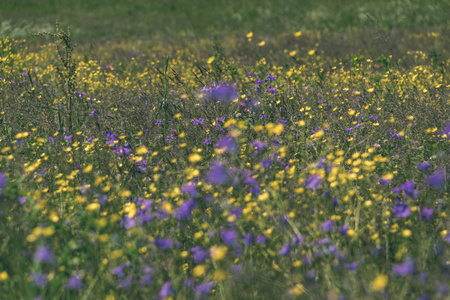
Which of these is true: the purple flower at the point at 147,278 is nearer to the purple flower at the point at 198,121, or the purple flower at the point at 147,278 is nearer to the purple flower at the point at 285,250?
the purple flower at the point at 285,250

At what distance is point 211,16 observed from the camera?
18906mm

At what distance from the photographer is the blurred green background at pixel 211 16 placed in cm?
1266

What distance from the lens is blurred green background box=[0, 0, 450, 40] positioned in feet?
41.5

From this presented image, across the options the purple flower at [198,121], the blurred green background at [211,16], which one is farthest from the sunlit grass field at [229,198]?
the blurred green background at [211,16]

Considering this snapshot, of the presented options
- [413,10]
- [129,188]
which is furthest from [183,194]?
[413,10]

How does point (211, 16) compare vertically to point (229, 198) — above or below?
below

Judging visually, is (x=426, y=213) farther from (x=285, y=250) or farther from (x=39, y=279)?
(x=39, y=279)

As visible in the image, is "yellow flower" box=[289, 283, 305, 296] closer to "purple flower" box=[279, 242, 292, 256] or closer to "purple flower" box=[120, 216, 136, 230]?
"purple flower" box=[279, 242, 292, 256]

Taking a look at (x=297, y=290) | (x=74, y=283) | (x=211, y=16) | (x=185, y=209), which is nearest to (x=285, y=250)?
(x=297, y=290)

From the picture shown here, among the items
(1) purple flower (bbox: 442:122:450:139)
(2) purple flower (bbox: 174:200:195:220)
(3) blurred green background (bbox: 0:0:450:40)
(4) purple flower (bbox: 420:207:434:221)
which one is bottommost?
(3) blurred green background (bbox: 0:0:450:40)

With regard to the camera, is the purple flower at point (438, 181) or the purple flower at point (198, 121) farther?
the purple flower at point (198, 121)

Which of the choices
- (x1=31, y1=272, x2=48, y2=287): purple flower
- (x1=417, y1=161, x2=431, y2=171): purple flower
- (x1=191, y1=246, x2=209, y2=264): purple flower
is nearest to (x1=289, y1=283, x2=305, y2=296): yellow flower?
(x1=191, y1=246, x2=209, y2=264): purple flower

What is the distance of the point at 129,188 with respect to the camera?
2865 mm

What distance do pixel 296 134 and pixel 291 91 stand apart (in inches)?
45.4
